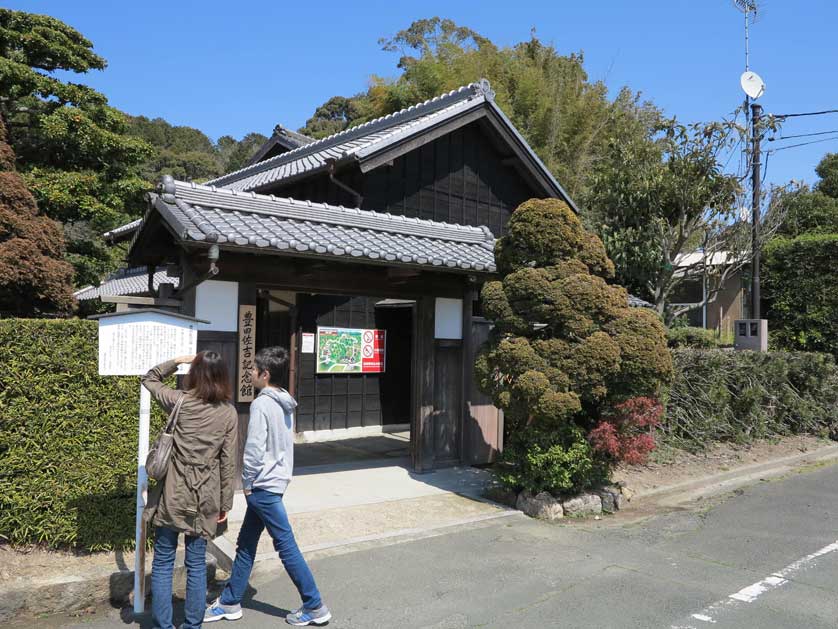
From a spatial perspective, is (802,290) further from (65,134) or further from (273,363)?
(65,134)

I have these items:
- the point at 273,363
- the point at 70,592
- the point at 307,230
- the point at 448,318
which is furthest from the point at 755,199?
the point at 70,592

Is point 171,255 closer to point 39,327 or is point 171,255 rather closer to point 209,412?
point 39,327

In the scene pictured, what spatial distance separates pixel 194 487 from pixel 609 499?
536cm

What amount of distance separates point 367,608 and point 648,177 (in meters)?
12.7

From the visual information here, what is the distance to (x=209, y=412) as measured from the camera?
4.19 m

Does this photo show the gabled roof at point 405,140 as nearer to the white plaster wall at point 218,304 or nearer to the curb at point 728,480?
the white plaster wall at point 218,304

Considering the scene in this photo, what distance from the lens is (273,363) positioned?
4.48 meters

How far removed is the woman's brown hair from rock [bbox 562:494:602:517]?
4715mm

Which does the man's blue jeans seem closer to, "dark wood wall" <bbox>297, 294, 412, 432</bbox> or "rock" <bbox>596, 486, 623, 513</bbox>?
"rock" <bbox>596, 486, 623, 513</bbox>

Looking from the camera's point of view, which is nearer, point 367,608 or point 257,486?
point 257,486

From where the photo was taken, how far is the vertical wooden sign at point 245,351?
7.48 metres

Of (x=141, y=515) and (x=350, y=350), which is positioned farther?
(x=350, y=350)

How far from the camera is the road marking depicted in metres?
4.71

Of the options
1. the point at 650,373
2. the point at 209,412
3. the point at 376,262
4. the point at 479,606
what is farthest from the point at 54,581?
the point at 650,373
